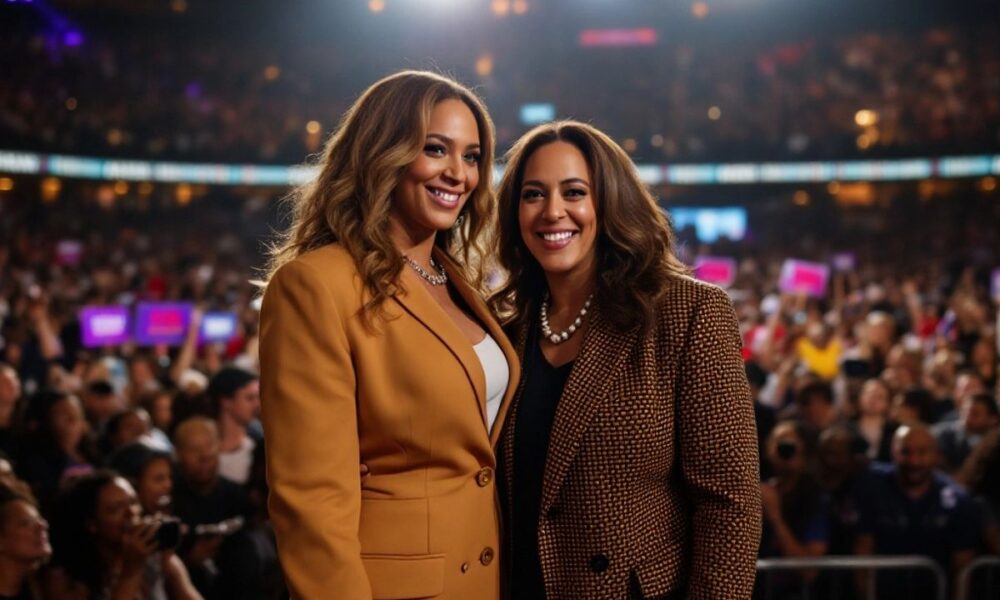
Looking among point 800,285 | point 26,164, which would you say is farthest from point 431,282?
point 26,164

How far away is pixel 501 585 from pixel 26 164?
1005 inches

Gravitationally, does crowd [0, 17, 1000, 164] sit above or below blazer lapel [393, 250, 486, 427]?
above

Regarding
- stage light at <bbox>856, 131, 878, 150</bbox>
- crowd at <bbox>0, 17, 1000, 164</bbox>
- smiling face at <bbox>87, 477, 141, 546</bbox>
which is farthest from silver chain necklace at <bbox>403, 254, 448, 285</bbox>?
stage light at <bbox>856, 131, 878, 150</bbox>

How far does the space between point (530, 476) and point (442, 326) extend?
0.47m

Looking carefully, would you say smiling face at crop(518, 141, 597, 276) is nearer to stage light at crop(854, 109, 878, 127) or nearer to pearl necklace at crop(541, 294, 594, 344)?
pearl necklace at crop(541, 294, 594, 344)

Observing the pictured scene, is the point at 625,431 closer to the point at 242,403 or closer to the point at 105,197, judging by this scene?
the point at 242,403

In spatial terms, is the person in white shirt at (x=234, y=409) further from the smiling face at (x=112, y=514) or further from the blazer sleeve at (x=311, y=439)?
the blazer sleeve at (x=311, y=439)

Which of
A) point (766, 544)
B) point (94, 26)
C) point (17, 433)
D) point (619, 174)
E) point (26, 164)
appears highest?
point (94, 26)

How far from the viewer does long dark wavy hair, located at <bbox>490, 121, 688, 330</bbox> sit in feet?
9.12

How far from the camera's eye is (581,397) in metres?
Answer: 2.70

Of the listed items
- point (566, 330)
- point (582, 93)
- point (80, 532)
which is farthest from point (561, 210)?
point (582, 93)

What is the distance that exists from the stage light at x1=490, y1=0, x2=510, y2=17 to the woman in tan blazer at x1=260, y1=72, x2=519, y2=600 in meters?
31.5

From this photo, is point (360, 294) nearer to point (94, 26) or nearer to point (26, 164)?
point (26, 164)

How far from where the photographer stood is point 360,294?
100 inches
